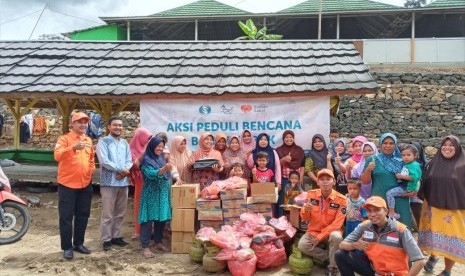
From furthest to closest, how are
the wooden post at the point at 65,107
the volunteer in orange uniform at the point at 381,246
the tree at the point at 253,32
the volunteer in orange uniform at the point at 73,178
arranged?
1. the tree at the point at 253,32
2. the wooden post at the point at 65,107
3. the volunteer in orange uniform at the point at 73,178
4. the volunteer in orange uniform at the point at 381,246

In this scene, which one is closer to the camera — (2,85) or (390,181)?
(390,181)

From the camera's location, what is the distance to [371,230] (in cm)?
404

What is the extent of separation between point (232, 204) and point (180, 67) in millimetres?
3443

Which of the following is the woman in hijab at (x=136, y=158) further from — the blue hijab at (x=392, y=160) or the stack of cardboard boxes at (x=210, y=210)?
the blue hijab at (x=392, y=160)

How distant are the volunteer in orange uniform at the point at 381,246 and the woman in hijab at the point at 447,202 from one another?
0.80 m

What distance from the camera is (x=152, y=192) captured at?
543cm

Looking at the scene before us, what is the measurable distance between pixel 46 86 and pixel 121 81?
4.28 feet

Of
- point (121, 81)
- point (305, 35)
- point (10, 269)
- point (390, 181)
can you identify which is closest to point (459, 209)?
point (390, 181)

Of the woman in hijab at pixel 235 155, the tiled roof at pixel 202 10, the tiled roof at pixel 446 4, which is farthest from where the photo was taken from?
the tiled roof at pixel 202 10

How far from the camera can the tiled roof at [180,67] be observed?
7000 mm

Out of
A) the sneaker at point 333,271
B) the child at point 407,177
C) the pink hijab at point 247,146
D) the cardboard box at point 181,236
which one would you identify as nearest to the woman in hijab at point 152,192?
the cardboard box at point 181,236

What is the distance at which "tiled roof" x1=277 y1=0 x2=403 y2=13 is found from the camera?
20109 mm

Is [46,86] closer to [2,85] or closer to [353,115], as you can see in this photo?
[2,85]

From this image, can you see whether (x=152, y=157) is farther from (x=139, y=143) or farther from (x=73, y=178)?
(x=73, y=178)
